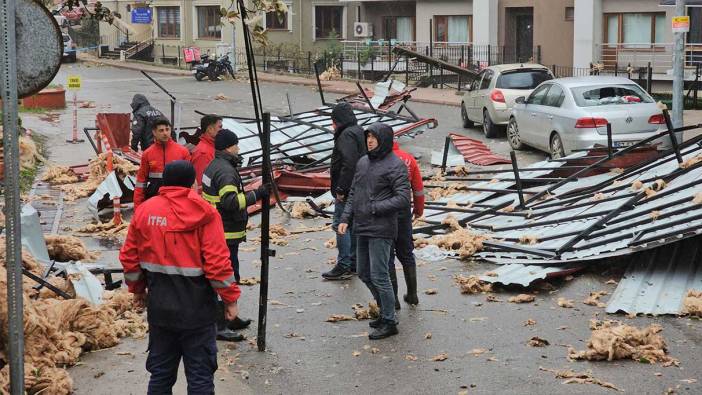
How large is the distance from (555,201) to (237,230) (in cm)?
548

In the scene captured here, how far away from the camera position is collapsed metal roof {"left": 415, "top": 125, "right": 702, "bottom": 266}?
10.2 metres

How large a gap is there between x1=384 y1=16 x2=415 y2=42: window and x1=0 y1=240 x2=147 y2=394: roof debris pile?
138ft

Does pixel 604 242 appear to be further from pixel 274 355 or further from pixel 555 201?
pixel 274 355

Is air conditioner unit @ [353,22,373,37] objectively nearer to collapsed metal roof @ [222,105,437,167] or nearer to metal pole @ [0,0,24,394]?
collapsed metal roof @ [222,105,437,167]

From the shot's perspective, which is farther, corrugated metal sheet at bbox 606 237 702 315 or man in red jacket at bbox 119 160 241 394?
corrugated metal sheet at bbox 606 237 702 315

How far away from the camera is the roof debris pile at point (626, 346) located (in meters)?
7.76

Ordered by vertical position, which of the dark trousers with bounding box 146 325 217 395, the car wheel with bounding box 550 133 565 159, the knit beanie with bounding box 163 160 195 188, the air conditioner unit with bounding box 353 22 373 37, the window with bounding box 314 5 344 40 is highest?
the window with bounding box 314 5 344 40

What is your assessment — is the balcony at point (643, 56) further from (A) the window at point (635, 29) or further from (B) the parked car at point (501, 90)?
(B) the parked car at point (501, 90)

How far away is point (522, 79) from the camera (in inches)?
939

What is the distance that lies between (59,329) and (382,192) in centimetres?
284

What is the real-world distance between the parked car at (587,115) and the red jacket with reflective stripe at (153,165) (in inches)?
356

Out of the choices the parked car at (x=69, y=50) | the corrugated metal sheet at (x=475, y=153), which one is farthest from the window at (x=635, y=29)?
the parked car at (x=69, y=50)

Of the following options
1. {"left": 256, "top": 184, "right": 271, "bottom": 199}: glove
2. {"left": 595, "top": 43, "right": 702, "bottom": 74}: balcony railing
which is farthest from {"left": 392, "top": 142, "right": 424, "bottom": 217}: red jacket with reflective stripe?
{"left": 595, "top": 43, "right": 702, "bottom": 74}: balcony railing

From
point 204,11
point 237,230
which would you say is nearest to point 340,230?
point 237,230
